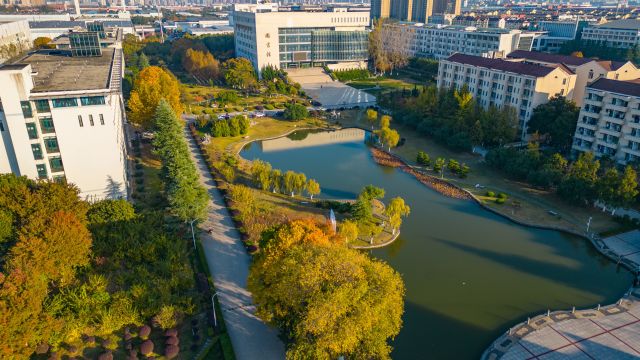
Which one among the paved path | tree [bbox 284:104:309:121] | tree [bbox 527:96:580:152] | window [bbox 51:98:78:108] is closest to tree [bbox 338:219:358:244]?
the paved path

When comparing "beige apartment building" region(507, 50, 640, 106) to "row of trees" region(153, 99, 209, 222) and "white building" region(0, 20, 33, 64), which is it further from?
"white building" region(0, 20, 33, 64)

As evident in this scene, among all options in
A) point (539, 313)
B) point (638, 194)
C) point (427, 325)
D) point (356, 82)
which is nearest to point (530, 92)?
point (638, 194)

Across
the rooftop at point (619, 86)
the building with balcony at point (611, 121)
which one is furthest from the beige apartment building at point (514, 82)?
the rooftop at point (619, 86)

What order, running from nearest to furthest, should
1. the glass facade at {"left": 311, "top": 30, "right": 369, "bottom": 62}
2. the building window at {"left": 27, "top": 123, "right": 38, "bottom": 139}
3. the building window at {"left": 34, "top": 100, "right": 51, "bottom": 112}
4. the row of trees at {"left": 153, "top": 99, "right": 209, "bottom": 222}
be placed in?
the row of trees at {"left": 153, "top": 99, "right": 209, "bottom": 222} → the building window at {"left": 34, "top": 100, "right": 51, "bottom": 112} → the building window at {"left": 27, "top": 123, "right": 38, "bottom": 139} → the glass facade at {"left": 311, "top": 30, "right": 369, "bottom": 62}

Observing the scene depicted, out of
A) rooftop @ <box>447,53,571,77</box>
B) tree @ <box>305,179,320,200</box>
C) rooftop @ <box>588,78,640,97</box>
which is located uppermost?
rooftop @ <box>447,53,571,77</box>

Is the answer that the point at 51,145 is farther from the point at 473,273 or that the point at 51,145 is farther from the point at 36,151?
the point at 473,273

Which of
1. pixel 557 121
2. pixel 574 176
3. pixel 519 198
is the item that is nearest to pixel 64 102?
pixel 519 198
